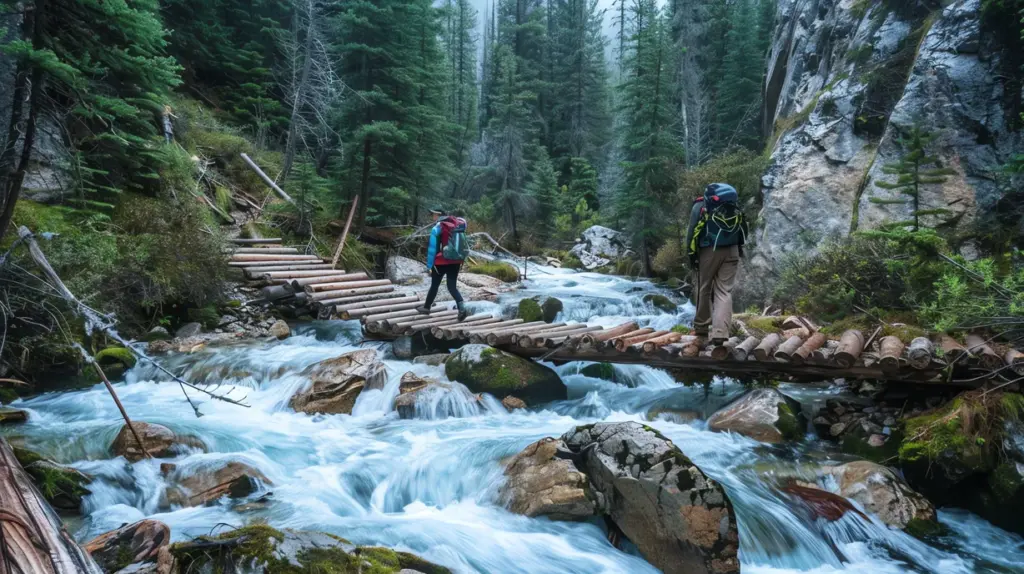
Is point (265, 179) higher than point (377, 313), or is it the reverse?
point (265, 179)

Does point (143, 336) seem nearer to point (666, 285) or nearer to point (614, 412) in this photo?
point (614, 412)

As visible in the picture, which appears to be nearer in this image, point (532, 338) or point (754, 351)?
point (754, 351)

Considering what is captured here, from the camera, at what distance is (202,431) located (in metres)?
7.13

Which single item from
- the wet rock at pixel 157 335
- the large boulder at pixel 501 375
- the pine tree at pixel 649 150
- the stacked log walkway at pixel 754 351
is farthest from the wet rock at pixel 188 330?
the pine tree at pixel 649 150

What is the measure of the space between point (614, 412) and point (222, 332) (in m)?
8.22

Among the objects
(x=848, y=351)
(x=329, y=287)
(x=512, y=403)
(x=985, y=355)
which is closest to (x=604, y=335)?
(x=512, y=403)

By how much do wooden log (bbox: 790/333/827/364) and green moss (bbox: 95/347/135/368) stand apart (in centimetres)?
1013

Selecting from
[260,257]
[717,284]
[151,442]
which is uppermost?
[260,257]

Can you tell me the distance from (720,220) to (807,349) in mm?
2031

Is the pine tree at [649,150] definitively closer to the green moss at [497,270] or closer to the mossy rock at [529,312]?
the green moss at [497,270]

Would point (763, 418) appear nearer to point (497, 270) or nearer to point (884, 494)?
point (884, 494)

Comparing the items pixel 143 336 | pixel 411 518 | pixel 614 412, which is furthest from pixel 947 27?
pixel 143 336

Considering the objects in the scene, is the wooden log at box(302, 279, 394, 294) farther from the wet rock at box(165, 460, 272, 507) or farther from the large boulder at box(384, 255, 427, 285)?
the wet rock at box(165, 460, 272, 507)

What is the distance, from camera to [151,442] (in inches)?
246
